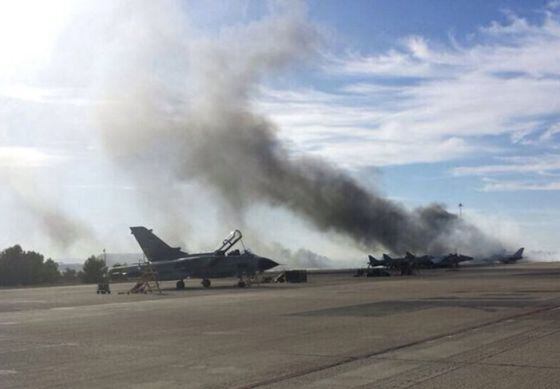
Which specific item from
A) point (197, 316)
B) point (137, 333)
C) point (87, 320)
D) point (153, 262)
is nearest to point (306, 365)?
point (137, 333)

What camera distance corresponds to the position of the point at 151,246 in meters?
52.2

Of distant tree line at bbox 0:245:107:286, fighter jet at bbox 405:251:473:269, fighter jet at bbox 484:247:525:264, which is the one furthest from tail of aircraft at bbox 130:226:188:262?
fighter jet at bbox 484:247:525:264

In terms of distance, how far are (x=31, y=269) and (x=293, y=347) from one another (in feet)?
272

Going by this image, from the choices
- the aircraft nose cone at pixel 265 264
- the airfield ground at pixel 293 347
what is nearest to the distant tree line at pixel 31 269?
the aircraft nose cone at pixel 265 264

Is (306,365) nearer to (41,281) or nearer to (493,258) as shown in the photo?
(41,281)

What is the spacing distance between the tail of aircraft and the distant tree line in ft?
114

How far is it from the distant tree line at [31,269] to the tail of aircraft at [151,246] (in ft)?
114

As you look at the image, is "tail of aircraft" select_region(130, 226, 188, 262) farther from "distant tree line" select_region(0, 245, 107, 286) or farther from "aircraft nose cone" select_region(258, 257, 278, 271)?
"distant tree line" select_region(0, 245, 107, 286)

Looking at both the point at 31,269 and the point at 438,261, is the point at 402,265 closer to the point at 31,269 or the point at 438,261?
the point at 438,261

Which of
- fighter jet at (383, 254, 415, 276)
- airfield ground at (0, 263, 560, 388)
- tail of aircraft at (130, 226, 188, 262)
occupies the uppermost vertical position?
tail of aircraft at (130, 226, 188, 262)

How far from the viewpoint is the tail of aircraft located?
171 ft

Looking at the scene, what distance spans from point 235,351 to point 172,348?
1.55 metres

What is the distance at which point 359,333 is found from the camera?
1600 centimetres

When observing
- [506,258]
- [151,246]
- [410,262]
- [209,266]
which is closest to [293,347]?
[209,266]
